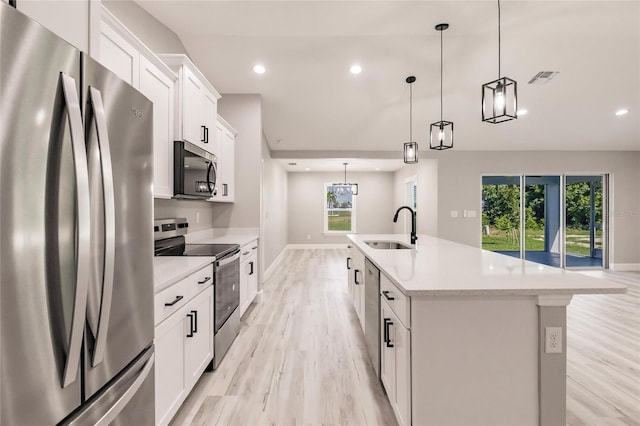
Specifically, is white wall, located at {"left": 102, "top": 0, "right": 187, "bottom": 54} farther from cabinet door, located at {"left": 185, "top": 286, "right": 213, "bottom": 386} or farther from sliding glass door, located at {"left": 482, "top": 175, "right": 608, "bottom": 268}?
sliding glass door, located at {"left": 482, "top": 175, "right": 608, "bottom": 268}

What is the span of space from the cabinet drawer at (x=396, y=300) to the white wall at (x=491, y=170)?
4.98 m

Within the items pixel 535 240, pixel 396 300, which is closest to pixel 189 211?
pixel 396 300

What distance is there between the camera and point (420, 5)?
256 cm

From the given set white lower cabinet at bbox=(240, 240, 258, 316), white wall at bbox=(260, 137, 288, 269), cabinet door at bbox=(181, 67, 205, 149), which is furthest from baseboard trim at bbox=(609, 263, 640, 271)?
cabinet door at bbox=(181, 67, 205, 149)

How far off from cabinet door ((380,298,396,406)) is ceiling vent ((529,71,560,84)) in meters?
3.69

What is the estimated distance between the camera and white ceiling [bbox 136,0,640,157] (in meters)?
2.66

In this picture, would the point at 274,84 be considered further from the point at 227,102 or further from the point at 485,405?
the point at 485,405

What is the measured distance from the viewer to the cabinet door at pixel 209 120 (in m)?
2.85

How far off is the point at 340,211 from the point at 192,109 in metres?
7.58

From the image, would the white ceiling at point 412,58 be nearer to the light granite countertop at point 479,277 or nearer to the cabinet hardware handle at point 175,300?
the light granite countertop at point 479,277

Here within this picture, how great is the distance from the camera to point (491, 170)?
6.45 meters

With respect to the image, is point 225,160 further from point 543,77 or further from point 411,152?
point 543,77

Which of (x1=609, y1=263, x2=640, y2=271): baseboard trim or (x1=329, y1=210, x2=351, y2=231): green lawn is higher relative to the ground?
(x1=329, y1=210, x2=351, y2=231): green lawn

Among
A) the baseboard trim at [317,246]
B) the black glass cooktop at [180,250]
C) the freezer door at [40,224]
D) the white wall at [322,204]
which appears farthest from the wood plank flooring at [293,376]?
the white wall at [322,204]
